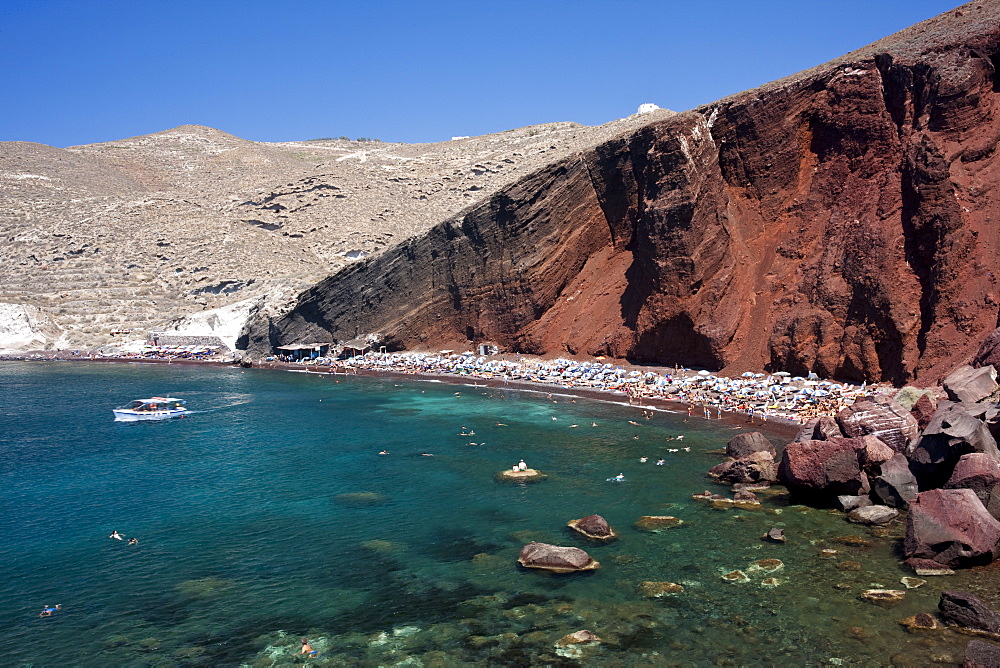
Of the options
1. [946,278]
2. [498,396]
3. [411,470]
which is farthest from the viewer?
[498,396]

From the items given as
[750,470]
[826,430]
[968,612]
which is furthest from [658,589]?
[826,430]

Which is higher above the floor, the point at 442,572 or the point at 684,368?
the point at 684,368

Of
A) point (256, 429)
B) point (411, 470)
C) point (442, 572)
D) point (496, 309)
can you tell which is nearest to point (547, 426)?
point (411, 470)

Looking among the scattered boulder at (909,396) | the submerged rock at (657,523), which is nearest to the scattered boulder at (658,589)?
the submerged rock at (657,523)

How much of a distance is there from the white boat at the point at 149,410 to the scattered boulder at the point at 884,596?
145 ft

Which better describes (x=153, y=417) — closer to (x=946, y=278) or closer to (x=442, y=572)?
(x=442, y=572)

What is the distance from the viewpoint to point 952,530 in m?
18.2

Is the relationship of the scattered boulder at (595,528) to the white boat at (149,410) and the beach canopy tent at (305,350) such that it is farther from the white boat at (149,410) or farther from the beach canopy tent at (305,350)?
the beach canopy tent at (305,350)

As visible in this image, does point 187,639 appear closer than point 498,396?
Yes

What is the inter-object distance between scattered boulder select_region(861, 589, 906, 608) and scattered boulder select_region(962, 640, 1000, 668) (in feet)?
9.96

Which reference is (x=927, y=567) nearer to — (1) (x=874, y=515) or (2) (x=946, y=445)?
(1) (x=874, y=515)

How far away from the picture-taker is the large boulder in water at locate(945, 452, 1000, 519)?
19531mm

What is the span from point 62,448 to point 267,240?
232ft

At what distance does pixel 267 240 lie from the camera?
105062 mm
